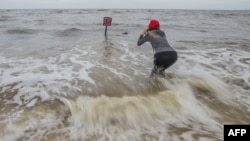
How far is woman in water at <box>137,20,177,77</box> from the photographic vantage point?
567 cm

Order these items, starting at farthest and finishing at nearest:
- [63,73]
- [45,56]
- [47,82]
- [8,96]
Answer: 1. [45,56]
2. [63,73]
3. [47,82]
4. [8,96]

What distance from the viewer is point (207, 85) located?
6.03 meters

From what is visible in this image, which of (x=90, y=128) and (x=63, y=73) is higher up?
(x=63, y=73)

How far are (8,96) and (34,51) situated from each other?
15.8 ft

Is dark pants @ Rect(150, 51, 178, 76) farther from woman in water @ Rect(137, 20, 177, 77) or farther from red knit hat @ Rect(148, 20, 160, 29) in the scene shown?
red knit hat @ Rect(148, 20, 160, 29)

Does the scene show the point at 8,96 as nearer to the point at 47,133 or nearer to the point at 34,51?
the point at 47,133

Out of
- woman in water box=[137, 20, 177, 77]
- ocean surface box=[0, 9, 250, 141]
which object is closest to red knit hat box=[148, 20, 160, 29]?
woman in water box=[137, 20, 177, 77]

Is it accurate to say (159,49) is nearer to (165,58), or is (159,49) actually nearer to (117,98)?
(165,58)

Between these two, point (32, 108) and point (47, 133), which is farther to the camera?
point (32, 108)

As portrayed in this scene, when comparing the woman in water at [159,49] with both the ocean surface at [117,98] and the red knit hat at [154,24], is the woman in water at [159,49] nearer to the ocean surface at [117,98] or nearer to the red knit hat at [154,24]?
the red knit hat at [154,24]

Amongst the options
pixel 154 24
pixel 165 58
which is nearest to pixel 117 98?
pixel 165 58

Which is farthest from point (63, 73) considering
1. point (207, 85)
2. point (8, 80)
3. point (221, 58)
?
point (221, 58)

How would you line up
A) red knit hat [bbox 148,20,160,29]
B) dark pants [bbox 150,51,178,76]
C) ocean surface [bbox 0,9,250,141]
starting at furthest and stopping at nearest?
red knit hat [bbox 148,20,160,29], dark pants [bbox 150,51,178,76], ocean surface [bbox 0,9,250,141]

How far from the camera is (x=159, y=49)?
5.71 meters
